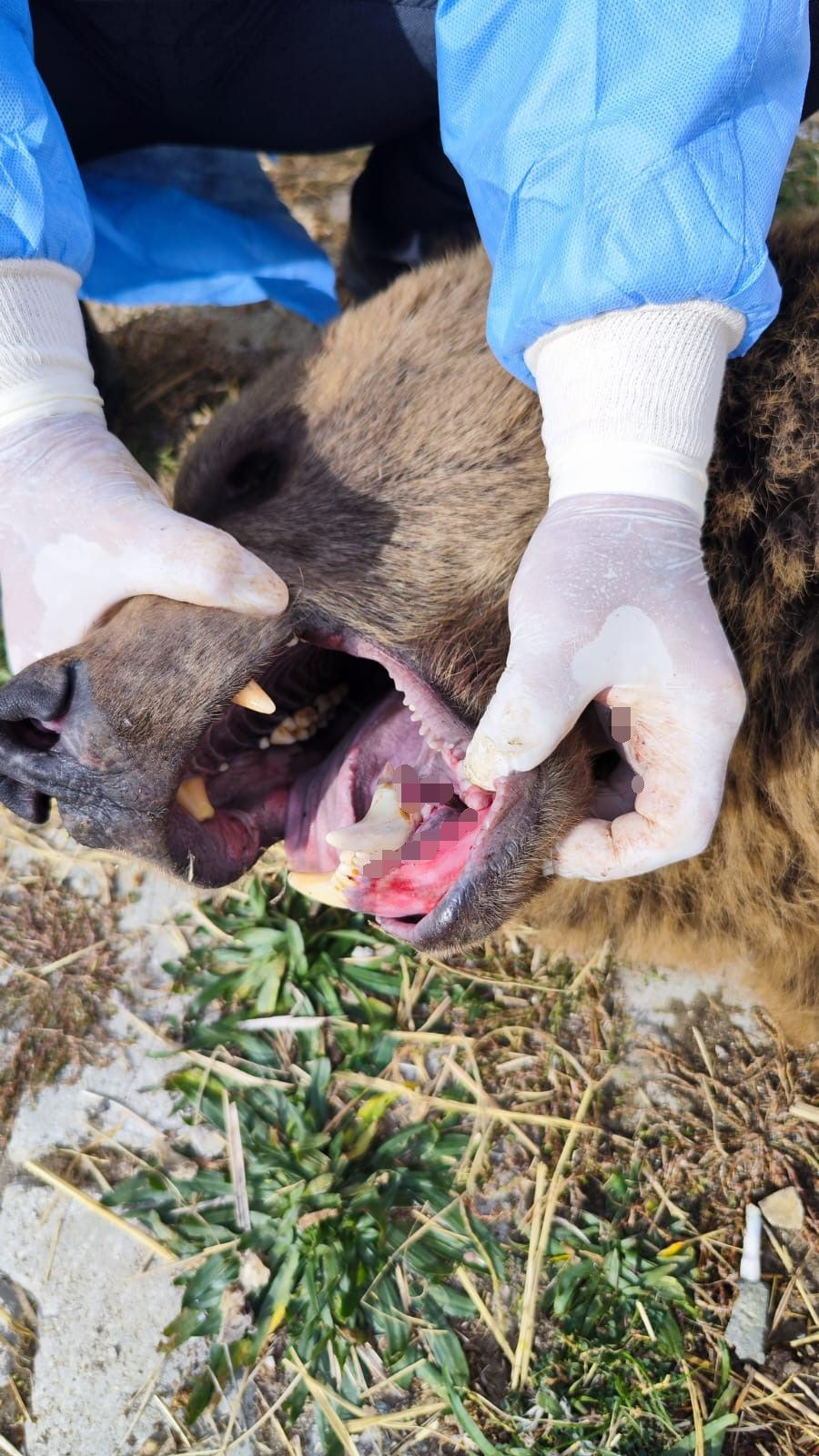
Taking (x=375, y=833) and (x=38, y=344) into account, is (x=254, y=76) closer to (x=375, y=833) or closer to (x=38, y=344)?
(x=38, y=344)

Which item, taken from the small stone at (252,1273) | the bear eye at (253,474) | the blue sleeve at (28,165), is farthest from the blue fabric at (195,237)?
the small stone at (252,1273)

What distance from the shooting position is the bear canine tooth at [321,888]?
6.40 feet

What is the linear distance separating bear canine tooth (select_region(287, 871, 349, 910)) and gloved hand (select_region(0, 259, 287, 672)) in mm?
529

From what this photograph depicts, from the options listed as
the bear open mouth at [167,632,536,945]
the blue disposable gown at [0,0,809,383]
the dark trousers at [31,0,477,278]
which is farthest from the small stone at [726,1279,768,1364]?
the dark trousers at [31,0,477,278]

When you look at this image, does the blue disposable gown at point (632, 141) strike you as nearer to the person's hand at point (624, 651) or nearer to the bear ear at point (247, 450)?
the person's hand at point (624, 651)

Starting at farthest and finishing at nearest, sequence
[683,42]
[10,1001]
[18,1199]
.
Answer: [10,1001], [18,1199], [683,42]

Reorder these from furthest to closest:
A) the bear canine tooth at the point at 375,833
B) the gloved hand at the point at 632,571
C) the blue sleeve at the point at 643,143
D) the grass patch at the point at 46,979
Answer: the grass patch at the point at 46,979 < the bear canine tooth at the point at 375,833 < the gloved hand at the point at 632,571 < the blue sleeve at the point at 643,143

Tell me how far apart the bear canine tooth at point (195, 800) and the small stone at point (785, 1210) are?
57.6 inches

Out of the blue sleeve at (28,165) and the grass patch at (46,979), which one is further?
the grass patch at (46,979)

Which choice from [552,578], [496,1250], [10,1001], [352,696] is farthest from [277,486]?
[496,1250]

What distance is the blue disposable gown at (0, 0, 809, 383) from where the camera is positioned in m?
1.45

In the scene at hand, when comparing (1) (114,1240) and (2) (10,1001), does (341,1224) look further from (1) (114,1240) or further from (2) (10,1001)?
(2) (10,1001)

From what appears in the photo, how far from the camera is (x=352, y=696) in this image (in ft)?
7.73

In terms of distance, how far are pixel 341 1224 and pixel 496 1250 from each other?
1.12 feet
